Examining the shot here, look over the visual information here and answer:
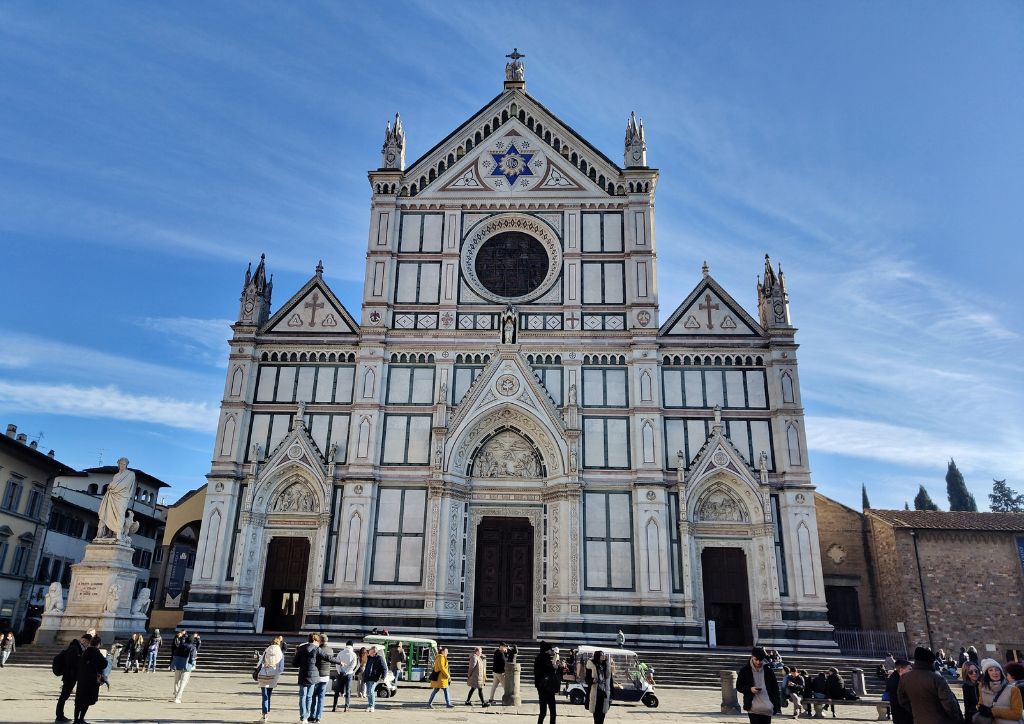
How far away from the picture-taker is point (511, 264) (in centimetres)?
3186

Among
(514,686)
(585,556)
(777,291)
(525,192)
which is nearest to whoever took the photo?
(514,686)

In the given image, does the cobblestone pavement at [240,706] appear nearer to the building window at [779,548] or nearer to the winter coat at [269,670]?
the winter coat at [269,670]

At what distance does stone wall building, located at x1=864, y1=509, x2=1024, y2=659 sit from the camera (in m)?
30.9

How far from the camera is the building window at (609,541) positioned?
2686 cm

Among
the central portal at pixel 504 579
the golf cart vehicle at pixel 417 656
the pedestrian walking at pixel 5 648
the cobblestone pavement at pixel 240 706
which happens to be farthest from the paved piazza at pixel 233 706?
the central portal at pixel 504 579

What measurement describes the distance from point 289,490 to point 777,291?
68.4 feet

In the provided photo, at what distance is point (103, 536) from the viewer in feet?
79.5

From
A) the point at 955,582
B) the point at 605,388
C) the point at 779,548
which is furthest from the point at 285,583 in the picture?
the point at 955,582

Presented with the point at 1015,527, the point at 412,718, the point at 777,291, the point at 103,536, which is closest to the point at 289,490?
the point at 103,536

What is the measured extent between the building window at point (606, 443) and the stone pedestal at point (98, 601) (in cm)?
1623

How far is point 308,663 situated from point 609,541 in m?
16.3

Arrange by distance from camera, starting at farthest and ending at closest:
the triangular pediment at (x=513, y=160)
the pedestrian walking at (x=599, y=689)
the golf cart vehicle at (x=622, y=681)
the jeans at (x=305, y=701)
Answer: the triangular pediment at (x=513, y=160), the golf cart vehicle at (x=622, y=681), the jeans at (x=305, y=701), the pedestrian walking at (x=599, y=689)

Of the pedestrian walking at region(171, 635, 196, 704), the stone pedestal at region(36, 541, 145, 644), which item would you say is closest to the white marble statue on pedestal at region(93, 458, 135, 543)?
the stone pedestal at region(36, 541, 145, 644)

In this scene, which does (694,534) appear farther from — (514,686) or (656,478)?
(514,686)
